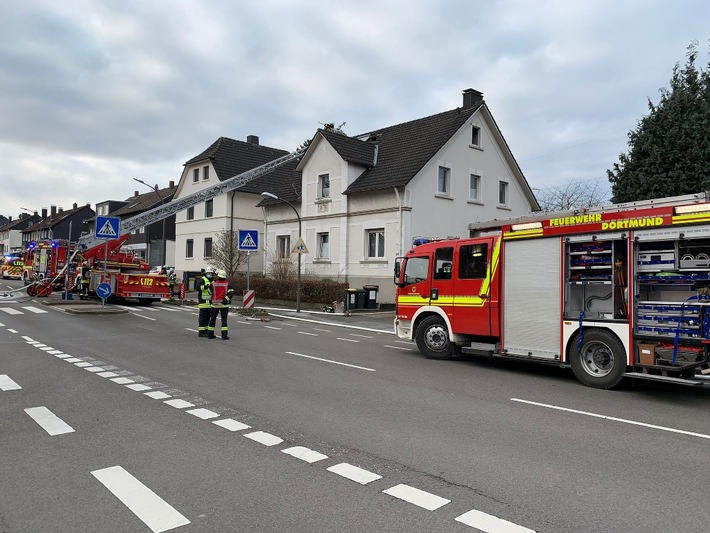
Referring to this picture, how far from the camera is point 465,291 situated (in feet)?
35.2

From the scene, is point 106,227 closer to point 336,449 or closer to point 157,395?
point 157,395

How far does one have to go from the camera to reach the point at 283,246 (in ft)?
110

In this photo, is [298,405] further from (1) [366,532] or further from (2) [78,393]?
(1) [366,532]

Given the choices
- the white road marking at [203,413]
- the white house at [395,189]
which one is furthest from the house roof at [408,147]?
the white road marking at [203,413]

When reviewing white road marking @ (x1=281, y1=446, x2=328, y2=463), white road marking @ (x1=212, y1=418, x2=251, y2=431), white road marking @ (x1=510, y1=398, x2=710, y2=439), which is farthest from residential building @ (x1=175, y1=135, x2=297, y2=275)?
white road marking @ (x1=281, y1=446, x2=328, y2=463)

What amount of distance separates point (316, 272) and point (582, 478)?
2599 cm

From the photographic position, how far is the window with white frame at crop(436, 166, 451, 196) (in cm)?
2756

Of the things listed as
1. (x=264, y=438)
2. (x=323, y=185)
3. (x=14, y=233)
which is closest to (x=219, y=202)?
(x=323, y=185)

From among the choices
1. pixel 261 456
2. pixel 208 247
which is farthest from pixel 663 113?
pixel 208 247


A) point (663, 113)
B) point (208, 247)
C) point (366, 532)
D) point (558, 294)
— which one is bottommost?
point (366, 532)

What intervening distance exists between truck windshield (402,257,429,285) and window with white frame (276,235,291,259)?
20536mm

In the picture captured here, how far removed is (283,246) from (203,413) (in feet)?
89.9

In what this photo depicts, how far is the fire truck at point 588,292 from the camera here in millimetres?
7734

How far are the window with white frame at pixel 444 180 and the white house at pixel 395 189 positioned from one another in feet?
0.17
